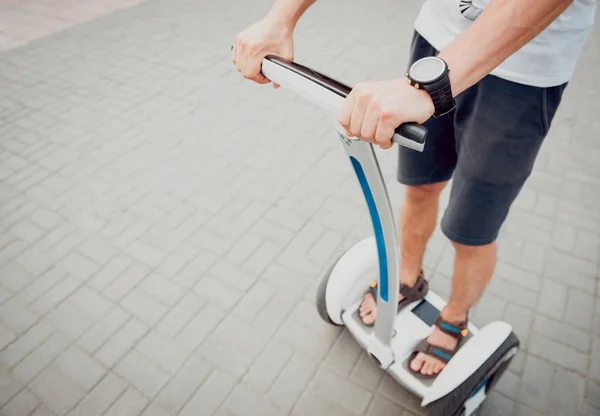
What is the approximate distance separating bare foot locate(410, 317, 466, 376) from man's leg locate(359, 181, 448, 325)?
26cm

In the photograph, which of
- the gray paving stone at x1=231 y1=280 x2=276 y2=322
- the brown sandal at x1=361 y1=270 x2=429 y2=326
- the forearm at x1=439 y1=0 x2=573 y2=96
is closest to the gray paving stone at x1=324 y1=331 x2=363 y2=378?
the brown sandal at x1=361 y1=270 x2=429 y2=326

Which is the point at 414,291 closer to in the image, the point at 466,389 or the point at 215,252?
the point at 466,389

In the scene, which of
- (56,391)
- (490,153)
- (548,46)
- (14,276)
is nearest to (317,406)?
(56,391)

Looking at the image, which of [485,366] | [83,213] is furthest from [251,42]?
[83,213]

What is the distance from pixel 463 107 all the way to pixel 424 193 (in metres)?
0.57

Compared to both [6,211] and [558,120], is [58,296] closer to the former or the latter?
[6,211]

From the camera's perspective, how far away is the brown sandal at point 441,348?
1.92 meters

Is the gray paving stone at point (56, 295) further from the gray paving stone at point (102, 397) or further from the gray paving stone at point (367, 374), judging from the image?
the gray paving stone at point (367, 374)

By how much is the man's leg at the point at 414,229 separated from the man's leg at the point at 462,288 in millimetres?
248

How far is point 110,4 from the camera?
6230 millimetres

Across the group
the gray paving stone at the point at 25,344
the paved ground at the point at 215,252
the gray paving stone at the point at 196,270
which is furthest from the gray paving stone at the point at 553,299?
the gray paving stone at the point at 25,344

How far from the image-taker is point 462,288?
6.17ft

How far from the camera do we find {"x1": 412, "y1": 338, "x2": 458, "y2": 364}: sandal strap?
6.29 ft

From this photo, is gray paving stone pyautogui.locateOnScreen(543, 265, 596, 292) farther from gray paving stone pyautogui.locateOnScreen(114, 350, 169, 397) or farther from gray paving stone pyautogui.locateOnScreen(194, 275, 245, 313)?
gray paving stone pyautogui.locateOnScreen(114, 350, 169, 397)
